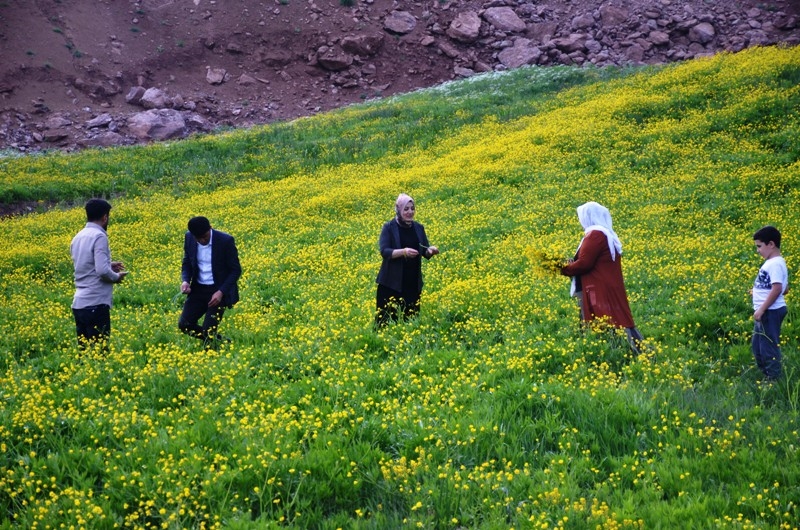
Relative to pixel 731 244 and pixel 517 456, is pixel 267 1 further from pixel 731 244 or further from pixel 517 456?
pixel 517 456

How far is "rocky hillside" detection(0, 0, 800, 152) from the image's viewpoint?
35.5m

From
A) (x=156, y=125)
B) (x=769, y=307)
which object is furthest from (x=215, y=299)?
(x=156, y=125)

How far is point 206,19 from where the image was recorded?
1757 inches

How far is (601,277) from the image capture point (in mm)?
6691

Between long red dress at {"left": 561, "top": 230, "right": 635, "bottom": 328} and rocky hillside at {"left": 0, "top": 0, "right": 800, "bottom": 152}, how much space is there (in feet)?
93.9

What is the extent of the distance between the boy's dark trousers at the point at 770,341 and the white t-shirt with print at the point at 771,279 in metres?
0.10

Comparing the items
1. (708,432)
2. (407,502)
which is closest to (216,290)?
(407,502)

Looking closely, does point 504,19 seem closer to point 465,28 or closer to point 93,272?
point 465,28

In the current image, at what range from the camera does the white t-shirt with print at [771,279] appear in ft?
18.9

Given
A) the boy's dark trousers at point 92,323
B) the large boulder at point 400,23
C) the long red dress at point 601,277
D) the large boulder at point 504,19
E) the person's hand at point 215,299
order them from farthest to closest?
the large boulder at point 400,23 < the large boulder at point 504,19 < the person's hand at point 215,299 < the boy's dark trousers at point 92,323 < the long red dress at point 601,277

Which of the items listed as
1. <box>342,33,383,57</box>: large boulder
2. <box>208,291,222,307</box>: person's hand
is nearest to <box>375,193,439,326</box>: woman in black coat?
<box>208,291,222,307</box>: person's hand

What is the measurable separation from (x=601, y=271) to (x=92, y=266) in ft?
18.9

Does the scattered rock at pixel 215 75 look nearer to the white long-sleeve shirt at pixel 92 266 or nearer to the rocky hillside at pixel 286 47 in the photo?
the rocky hillside at pixel 286 47

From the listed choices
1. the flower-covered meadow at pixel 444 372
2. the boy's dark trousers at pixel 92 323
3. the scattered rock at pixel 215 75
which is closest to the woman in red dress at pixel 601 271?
the flower-covered meadow at pixel 444 372
